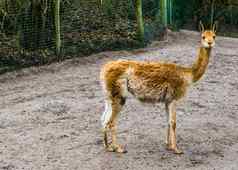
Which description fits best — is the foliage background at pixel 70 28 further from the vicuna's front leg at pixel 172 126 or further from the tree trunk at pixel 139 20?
the vicuna's front leg at pixel 172 126

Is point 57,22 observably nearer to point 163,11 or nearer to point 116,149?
point 163,11

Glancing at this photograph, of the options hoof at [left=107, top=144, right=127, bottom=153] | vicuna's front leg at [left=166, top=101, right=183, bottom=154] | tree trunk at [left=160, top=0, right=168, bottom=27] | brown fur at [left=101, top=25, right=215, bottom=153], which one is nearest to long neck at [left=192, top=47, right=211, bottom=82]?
brown fur at [left=101, top=25, right=215, bottom=153]

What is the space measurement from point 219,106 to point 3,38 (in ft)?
12.3

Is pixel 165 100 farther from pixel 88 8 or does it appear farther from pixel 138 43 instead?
pixel 138 43

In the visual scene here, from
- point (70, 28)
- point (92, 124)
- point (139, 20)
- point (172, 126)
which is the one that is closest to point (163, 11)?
point (139, 20)

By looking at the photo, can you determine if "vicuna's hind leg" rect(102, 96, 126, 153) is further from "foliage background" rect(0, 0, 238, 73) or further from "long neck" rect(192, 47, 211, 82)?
"foliage background" rect(0, 0, 238, 73)

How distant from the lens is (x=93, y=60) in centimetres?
1076

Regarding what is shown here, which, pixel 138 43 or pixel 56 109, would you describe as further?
pixel 138 43

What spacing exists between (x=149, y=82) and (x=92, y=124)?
1338 millimetres

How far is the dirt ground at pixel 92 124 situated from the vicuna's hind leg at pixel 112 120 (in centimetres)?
9

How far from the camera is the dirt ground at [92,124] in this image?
610cm

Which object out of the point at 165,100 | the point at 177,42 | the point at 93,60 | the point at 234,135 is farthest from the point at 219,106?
the point at 177,42

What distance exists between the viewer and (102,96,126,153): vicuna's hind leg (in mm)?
6207

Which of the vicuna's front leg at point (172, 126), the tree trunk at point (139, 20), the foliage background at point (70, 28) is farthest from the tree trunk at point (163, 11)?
the vicuna's front leg at point (172, 126)
